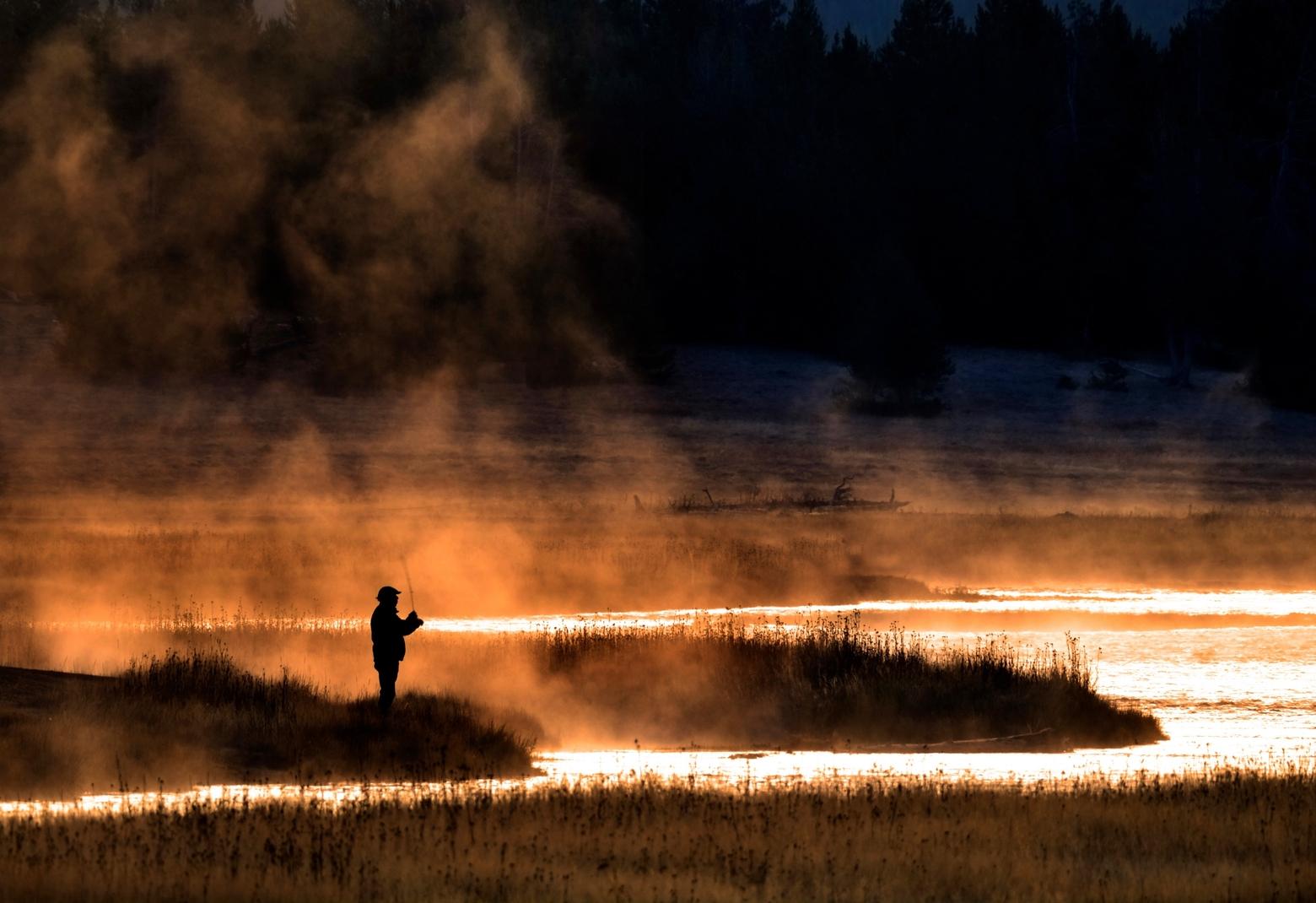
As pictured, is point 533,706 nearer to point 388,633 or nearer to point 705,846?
point 388,633

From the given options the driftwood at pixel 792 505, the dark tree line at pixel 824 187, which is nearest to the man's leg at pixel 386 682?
the driftwood at pixel 792 505

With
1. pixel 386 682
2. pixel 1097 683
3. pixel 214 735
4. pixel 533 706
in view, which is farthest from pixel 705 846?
pixel 1097 683

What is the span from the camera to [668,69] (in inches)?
3991

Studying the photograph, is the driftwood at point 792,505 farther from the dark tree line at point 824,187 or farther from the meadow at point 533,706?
the meadow at point 533,706

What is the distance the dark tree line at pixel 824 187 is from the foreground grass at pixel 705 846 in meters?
55.2

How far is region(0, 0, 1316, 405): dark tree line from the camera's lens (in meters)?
75.8

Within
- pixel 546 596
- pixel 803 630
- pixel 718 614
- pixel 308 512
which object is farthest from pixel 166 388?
pixel 803 630

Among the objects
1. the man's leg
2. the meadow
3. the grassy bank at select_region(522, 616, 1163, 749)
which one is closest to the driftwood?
the meadow

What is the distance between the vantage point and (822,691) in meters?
25.9

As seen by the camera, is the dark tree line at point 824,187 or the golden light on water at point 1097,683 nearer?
the golden light on water at point 1097,683

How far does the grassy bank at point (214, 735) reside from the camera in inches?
768

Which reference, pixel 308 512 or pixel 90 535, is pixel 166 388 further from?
pixel 90 535

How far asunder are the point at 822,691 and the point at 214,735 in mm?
8176

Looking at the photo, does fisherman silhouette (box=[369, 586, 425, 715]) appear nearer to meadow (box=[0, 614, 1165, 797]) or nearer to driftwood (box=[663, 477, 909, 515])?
meadow (box=[0, 614, 1165, 797])
